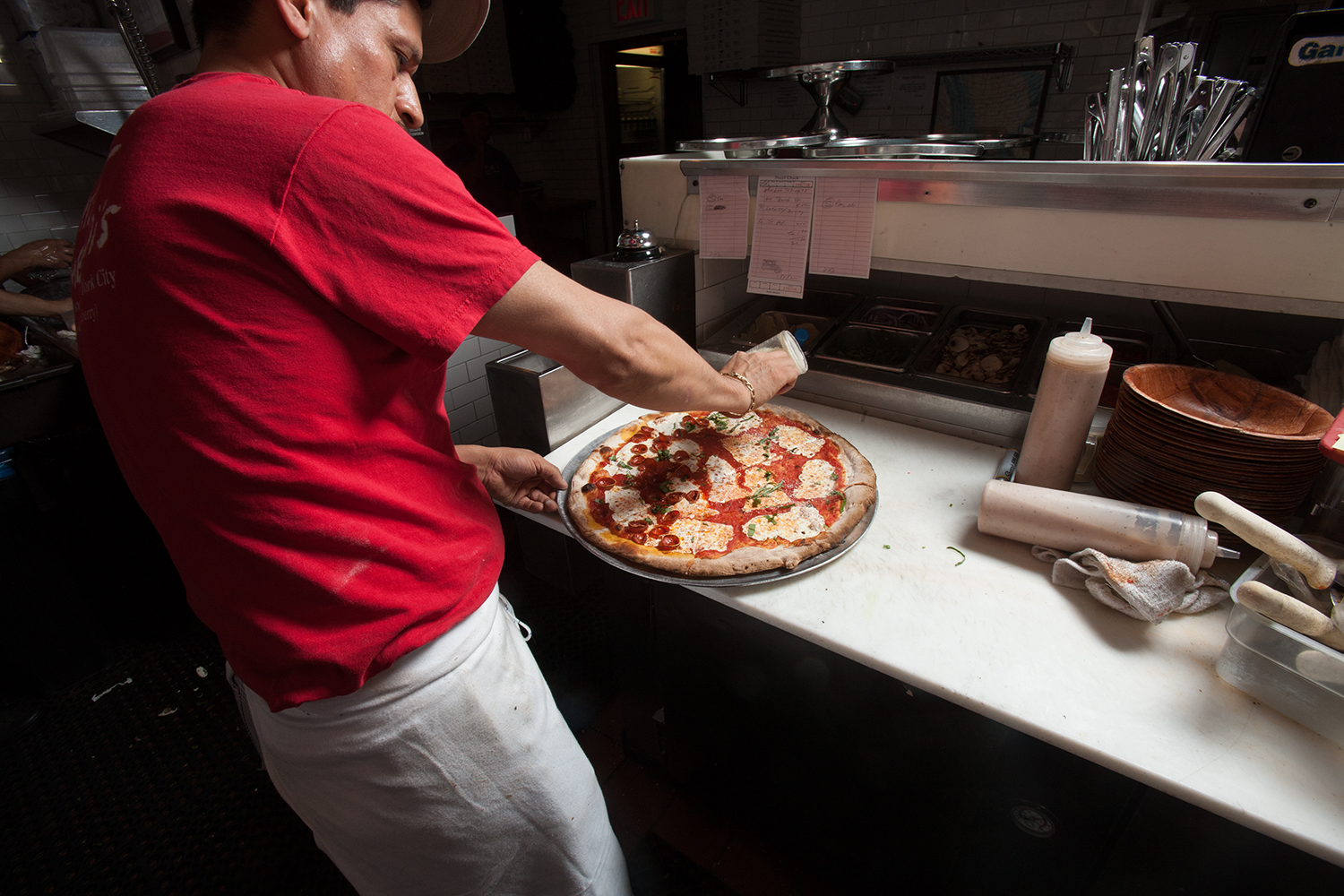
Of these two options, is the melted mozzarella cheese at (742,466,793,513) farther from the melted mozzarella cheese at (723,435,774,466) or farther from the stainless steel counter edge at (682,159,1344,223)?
the stainless steel counter edge at (682,159,1344,223)

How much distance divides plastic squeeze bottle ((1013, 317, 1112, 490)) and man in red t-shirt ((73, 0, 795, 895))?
0.79 metres

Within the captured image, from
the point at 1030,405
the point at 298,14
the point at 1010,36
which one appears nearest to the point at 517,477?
the point at 298,14

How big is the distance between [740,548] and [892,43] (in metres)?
4.16

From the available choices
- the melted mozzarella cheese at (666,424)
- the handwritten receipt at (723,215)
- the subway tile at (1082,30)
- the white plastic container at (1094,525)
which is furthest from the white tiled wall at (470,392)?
the subway tile at (1082,30)

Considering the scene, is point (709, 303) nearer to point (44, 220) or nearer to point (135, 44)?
point (135, 44)

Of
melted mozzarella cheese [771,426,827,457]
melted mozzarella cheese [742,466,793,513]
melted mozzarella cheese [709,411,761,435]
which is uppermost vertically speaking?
melted mozzarella cheese [771,426,827,457]

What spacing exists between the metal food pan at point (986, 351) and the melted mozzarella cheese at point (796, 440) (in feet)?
1.42

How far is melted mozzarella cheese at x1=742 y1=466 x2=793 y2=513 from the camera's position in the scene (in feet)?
4.92

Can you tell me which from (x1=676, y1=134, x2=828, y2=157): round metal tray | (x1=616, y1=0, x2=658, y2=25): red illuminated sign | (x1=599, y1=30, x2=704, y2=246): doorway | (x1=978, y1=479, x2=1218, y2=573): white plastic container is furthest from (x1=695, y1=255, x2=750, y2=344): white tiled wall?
(x1=616, y1=0, x2=658, y2=25): red illuminated sign

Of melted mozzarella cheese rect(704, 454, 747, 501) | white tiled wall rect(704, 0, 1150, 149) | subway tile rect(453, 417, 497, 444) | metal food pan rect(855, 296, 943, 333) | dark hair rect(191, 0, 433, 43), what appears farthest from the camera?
white tiled wall rect(704, 0, 1150, 149)

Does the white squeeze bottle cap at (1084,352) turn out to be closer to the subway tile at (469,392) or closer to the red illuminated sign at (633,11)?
the subway tile at (469,392)

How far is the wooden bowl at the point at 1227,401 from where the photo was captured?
117 centimetres

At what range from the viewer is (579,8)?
608cm

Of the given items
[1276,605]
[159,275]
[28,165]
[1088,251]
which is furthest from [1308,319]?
[28,165]
